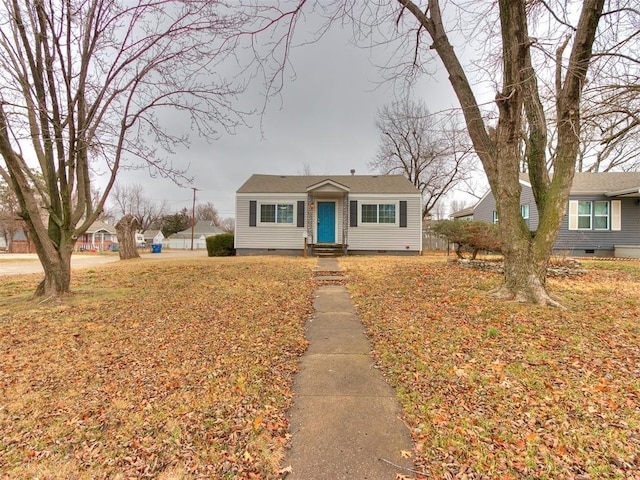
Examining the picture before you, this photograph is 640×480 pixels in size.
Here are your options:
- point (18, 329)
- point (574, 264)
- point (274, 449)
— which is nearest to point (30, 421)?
point (274, 449)

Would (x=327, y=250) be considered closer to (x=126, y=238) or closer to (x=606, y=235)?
(x=126, y=238)

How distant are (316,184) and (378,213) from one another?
11.8 ft

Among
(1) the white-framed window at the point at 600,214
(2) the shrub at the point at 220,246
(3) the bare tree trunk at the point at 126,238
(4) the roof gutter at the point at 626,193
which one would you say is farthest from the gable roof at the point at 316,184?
(4) the roof gutter at the point at 626,193

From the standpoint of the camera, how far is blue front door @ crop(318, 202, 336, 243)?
626 inches

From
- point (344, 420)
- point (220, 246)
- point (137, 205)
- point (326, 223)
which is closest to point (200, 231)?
point (137, 205)

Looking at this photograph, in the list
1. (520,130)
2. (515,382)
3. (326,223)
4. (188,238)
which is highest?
(520,130)

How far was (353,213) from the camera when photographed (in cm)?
1590

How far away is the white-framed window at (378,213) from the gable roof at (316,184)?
0.73 m

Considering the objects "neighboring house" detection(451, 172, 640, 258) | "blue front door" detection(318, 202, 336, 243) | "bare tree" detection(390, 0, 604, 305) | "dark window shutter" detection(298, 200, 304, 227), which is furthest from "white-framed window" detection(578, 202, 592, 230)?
"dark window shutter" detection(298, 200, 304, 227)

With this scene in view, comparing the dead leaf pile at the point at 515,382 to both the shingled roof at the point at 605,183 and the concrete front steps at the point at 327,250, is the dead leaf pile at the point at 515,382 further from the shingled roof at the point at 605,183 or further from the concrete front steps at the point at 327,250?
the shingled roof at the point at 605,183

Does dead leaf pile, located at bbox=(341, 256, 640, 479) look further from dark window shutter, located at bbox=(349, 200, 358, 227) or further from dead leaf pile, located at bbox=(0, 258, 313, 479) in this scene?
dark window shutter, located at bbox=(349, 200, 358, 227)

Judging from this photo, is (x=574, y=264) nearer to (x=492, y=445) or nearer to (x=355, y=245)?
(x=355, y=245)

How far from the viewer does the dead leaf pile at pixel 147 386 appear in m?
2.07

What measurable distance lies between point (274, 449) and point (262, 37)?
6.10m
